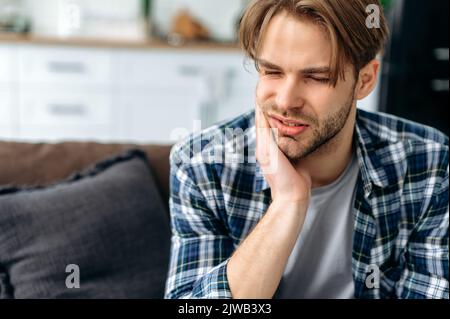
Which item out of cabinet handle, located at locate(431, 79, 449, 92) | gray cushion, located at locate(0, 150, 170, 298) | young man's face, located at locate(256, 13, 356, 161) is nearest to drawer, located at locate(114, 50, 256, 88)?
cabinet handle, located at locate(431, 79, 449, 92)

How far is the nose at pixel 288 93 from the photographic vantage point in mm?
904

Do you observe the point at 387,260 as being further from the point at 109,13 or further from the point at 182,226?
the point at 109,13

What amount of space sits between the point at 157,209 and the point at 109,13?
2343mm

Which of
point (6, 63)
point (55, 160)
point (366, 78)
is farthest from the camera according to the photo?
point (6, 63)

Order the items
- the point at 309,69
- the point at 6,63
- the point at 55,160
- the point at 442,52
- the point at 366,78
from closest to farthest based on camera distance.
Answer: the point at 309,69 < the point at 366,78 < the point at 55,160 < the point at 6,63 < the point at 442,52

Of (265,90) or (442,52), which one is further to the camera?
(442,52)

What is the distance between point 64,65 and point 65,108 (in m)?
0.21

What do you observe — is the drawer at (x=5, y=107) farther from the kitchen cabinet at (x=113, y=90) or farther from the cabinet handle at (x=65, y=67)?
the cabinet handle at (x=65, y=67)

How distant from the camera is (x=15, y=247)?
1.07m

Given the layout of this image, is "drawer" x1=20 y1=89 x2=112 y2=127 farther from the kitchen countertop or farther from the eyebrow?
the eyebrow

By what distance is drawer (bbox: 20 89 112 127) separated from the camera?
305 centimetres

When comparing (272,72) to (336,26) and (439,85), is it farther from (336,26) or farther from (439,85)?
(439,85)

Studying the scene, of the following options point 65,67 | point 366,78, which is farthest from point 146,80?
point 366,78

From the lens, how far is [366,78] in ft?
3.40
